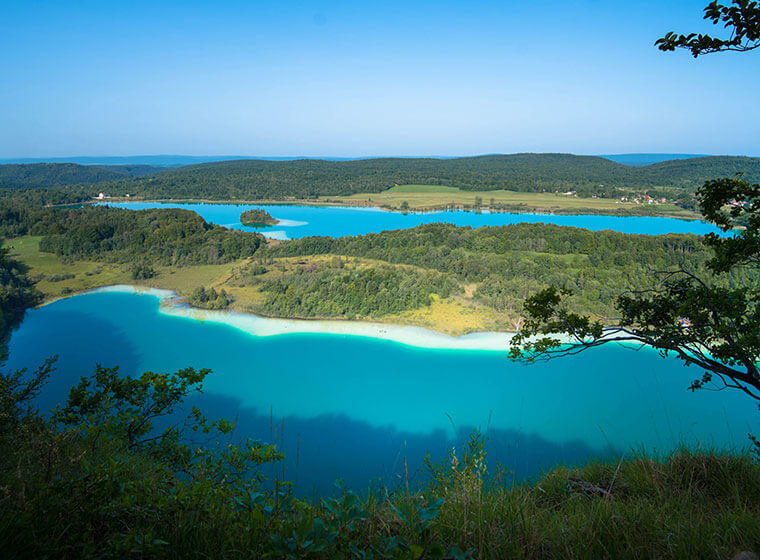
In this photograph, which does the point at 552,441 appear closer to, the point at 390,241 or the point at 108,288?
the point at 390,241

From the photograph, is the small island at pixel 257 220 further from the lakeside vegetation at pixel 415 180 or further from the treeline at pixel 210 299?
the treeline at pixel 210 299

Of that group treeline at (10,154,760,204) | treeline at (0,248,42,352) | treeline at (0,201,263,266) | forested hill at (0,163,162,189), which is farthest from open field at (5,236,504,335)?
forested hill at (0,163,162,189)

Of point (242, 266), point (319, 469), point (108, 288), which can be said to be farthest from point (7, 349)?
point (319, 469)

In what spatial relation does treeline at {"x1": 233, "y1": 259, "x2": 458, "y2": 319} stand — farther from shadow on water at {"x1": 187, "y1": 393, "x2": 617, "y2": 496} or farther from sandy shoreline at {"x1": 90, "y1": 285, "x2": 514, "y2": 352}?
shadow on water at {"x1": 187, "y1": 393, "x2": 617, "y2": 496}

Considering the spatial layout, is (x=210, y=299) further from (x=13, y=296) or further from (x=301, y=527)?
(x=301, y=527)

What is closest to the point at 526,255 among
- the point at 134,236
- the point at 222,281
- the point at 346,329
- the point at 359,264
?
the point at 359,264

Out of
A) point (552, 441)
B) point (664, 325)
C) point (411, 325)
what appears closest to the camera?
point (664, 325)
